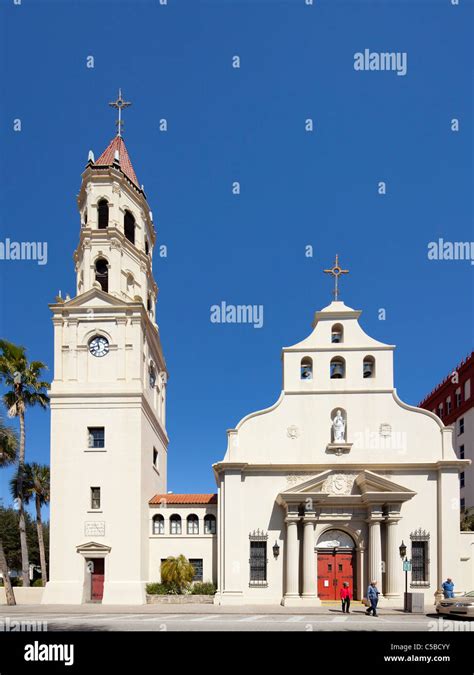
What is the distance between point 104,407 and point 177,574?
956cm

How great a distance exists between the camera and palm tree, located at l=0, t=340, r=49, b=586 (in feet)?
141

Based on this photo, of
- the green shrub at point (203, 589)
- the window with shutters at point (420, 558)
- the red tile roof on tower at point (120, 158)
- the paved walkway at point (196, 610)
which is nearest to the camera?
the paved walkway at point (196, 610)

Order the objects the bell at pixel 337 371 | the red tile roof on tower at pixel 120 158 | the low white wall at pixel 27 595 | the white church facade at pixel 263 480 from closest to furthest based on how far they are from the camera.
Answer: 1. the white church facade at pixel 263 480
2. the low white wall at pixel 27 595
3. the bell at pixel 337 371
4. the red tile roof on tower at pixel 120 158

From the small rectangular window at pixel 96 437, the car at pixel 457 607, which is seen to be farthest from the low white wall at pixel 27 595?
the car at pixel 457 607

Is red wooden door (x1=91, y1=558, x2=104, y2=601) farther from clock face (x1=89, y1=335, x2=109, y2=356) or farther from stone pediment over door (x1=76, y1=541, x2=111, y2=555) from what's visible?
clock face (x1=89, y1=335, x2=109, y2=356)

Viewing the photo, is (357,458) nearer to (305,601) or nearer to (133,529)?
(305,601)

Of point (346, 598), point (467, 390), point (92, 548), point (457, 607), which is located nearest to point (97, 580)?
point (92, 548)

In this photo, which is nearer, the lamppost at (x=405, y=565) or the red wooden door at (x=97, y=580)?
the lamppost at (x=405, y=565)

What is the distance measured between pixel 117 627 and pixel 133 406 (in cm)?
1874

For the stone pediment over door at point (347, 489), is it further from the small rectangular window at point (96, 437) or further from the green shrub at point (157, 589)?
the small rectangular window at point (96, 437)

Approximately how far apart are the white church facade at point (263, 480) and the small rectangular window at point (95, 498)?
2.9 inches

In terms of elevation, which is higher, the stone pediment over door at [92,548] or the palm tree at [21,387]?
the palm tree at [21,387]

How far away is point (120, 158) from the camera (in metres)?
44.1

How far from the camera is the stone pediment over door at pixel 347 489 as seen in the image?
3475 centimetres
